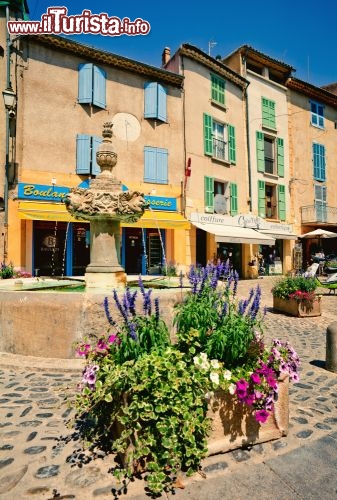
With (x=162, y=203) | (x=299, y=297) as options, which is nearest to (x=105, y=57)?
(x=162, y=203)

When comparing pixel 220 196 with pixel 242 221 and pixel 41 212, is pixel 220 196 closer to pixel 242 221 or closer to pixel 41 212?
pixel 242 221

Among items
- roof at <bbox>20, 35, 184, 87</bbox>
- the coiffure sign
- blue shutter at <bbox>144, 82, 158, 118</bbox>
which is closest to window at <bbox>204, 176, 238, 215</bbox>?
the coiffure sign

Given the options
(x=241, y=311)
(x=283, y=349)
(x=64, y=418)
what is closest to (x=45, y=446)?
(x=64, y=418)

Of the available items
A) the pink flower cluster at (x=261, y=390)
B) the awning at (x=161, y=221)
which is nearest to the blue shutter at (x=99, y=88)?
the awning at (x=161, y=221)

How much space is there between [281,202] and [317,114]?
7.83 metres

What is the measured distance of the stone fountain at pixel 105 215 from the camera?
507 centimetres

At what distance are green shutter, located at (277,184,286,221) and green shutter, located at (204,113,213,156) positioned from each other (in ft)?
19.4

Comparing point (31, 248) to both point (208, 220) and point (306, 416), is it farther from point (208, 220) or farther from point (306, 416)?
point (306, 416)

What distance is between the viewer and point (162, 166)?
50.0 ft

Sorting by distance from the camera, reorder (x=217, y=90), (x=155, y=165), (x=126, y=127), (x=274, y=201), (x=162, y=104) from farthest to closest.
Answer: (x=274, y=201), (x=217, y=90), (x=162, y=104), (x=155, y=165), (x=126, y=127)

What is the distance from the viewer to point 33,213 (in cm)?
1152

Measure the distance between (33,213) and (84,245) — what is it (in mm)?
2999

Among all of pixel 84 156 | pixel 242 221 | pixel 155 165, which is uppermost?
pixel 155 165

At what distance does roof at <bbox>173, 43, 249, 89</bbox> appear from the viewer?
1604 cm
